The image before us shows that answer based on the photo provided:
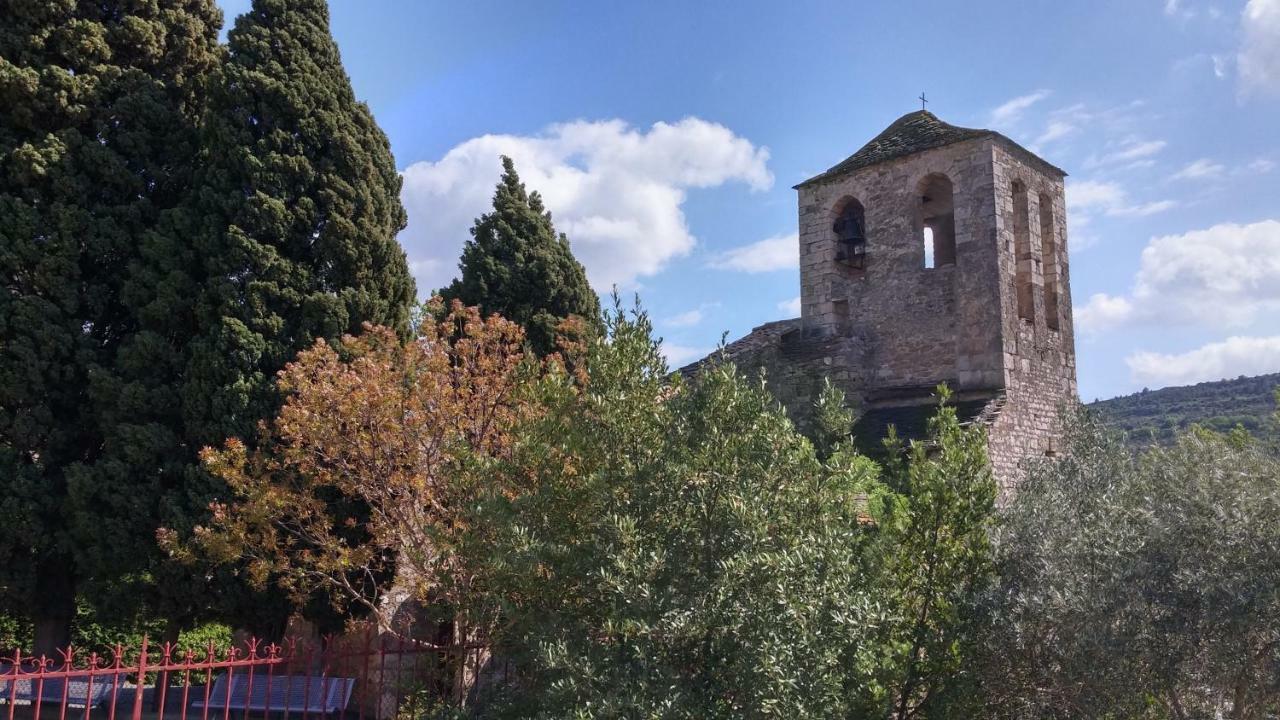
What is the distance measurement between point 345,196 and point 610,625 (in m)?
7.13

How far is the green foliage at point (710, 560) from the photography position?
5.05 m

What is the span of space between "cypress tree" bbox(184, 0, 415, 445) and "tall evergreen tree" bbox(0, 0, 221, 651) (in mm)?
679

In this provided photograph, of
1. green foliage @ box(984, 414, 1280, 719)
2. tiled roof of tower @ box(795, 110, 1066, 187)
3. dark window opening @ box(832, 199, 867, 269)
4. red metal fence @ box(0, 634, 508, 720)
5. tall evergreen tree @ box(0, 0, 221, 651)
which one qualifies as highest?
tiled roof of tower @ box(795, 110, 1066, 187)

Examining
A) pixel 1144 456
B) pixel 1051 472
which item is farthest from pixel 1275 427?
pixel 1051 472

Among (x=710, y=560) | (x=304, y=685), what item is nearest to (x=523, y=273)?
(x=304, y=685)

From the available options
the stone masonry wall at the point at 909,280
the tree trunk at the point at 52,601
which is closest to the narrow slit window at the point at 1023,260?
the stone masonry wall at the point at 909,280

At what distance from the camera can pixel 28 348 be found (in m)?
9.77

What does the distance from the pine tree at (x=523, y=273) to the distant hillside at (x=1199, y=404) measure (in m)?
23.1

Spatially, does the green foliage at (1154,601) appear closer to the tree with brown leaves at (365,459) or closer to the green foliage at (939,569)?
the green foliage at (939,569)

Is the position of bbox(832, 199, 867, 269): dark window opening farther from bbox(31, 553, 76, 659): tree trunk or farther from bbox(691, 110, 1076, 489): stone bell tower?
bbox(31, 553, 76, 659): tree trunk

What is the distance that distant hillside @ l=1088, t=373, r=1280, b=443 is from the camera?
32.4 m

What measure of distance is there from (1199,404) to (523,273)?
108ft

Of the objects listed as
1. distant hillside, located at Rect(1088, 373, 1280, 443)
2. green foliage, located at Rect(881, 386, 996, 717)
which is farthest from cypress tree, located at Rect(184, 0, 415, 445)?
distant hillside, located at Rect(1088, 373, 1280, 443)

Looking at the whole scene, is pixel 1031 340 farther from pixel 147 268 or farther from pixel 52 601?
pixel 52 601
